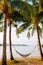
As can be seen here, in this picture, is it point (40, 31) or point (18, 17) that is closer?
point (18, 17)

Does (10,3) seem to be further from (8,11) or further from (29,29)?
(29,29)

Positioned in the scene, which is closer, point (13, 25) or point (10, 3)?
point (10, 3)

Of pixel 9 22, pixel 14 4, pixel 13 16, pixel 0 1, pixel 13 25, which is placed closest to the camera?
pixel 14 4

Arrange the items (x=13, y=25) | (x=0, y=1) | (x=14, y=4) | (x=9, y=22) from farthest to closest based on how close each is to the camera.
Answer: (x=13, y=25), (x=9, y=22), (x=0, y=1), (x=14, y=4)

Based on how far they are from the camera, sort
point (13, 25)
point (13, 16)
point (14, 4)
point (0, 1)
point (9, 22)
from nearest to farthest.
→ point (14, 4) < point (0, 1) < point (13, 16) < point (9, 22) < point (13, 25)

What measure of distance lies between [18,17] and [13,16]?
459 mm

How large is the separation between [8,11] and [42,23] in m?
4.81

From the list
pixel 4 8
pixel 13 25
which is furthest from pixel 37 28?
pixel 4 8

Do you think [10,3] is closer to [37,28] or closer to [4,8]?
[4,8]

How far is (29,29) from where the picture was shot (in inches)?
885

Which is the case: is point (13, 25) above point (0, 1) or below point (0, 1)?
below

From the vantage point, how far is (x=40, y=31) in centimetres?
2259

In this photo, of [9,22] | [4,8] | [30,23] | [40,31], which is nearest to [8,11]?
[4,8]

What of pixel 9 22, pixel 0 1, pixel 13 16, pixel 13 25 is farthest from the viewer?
pixel 13 25
